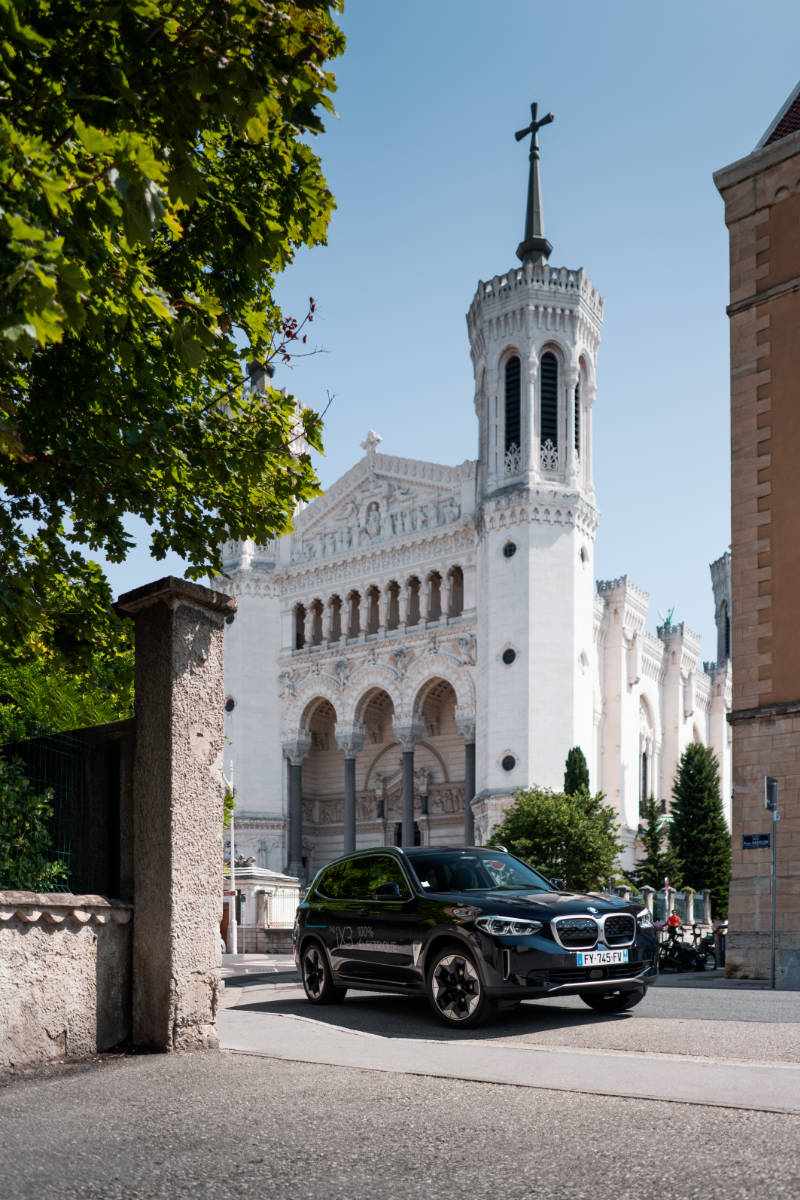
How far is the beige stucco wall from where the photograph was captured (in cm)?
720

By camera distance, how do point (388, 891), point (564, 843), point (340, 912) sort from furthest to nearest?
point (564, 843)
point (340, 912)
point (388, 891)

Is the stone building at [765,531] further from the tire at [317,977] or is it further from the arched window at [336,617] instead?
the arched window at [336,617]

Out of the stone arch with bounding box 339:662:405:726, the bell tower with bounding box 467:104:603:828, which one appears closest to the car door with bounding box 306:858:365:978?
the bell tower with bounding box 467:104:603:828

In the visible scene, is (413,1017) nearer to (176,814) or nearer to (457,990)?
(457,990)

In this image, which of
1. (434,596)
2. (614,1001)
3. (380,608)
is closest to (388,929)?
(614,1001)

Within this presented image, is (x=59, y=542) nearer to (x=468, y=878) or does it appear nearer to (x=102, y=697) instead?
(x=468, y=878)

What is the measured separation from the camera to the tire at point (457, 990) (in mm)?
9297

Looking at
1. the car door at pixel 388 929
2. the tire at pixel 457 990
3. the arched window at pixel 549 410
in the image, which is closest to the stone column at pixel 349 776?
the arched window at pixel 549 410

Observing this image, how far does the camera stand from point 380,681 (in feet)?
179

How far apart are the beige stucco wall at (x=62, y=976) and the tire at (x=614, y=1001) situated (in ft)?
13.4

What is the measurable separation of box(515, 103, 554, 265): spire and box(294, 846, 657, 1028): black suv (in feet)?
148

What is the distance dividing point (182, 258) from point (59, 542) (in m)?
2.71

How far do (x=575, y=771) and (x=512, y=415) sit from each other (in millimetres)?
14709

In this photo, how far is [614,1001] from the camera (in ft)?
34.2
